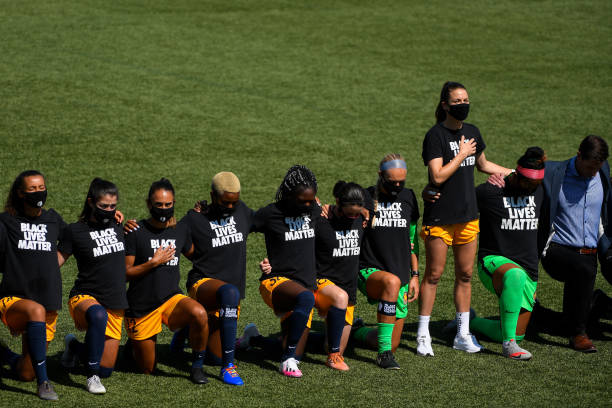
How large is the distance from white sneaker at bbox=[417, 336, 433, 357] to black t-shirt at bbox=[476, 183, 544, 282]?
106 centimetres

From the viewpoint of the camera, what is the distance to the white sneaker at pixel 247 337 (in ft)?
26.8

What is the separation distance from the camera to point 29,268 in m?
6.93

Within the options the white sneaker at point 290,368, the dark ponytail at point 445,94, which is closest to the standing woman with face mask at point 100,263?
the white sneaker at point 290,368

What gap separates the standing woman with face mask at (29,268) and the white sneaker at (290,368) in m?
1.94

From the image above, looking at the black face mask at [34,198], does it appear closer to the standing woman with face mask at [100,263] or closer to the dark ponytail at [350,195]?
the standing woman with face mask at [100,263]

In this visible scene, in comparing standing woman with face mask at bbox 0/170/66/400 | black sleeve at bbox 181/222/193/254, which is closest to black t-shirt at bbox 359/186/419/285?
black sleeve at bbox 181/222/193/254

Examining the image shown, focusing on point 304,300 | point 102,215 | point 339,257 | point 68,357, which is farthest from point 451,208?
point 68,357

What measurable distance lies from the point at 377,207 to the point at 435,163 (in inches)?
26.7

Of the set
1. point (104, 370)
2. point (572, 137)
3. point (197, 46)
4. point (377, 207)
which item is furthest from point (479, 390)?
point (197, 46)

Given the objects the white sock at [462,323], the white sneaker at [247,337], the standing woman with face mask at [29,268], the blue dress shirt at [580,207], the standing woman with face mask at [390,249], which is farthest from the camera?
the blue dress shirt at [580,207]

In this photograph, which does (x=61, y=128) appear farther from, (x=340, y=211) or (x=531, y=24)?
(x=531, y=24)

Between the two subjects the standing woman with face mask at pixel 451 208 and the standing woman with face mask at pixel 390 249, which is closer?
the standing woman with face mask at pixel 390 249

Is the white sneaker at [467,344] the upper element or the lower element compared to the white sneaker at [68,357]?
upper

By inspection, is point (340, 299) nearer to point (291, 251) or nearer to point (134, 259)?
point (291, 251)
